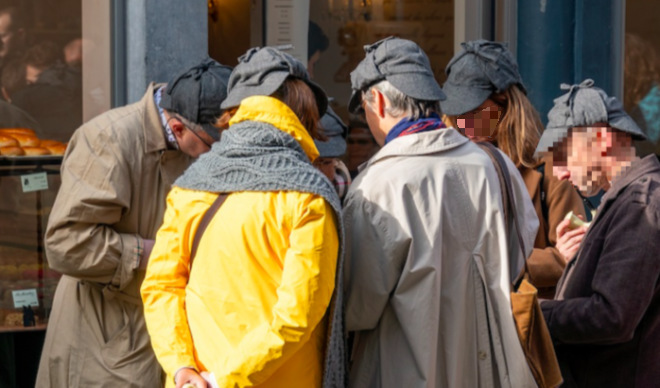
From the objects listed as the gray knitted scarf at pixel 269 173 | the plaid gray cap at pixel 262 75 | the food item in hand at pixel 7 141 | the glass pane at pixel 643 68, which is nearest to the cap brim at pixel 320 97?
the plaid gray cap at pixel 262 75

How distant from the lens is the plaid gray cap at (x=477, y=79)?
4.52 metres

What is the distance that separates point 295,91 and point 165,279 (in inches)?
30.0

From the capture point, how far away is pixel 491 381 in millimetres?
3695

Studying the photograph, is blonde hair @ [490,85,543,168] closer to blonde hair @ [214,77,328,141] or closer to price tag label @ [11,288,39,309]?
blonde hair @ [214,77,328,141]

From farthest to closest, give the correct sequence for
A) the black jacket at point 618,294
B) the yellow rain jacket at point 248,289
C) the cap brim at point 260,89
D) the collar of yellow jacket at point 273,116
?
the black jacket at point 618,294
the cap brim at point 260,89
the collar of yellow jacket at point 273,116
the yellow rain jacket at point 248,289

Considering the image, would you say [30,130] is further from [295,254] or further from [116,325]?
[295,254]

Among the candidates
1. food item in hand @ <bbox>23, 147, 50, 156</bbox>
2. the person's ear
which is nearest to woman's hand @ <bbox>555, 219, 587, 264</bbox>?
the person's ear

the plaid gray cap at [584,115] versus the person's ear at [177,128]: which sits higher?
the plaid gray cap at [584,115]

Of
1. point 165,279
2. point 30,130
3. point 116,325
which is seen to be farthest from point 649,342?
point 30,130

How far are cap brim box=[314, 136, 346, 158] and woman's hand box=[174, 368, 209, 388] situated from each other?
2012 millimetres

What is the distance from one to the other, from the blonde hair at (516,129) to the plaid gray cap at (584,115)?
33 cm

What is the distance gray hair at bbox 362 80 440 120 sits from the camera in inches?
148

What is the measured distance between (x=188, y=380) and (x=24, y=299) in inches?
105

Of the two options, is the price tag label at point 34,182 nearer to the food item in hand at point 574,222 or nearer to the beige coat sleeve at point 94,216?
the beige coat sleeve at point 94,216
